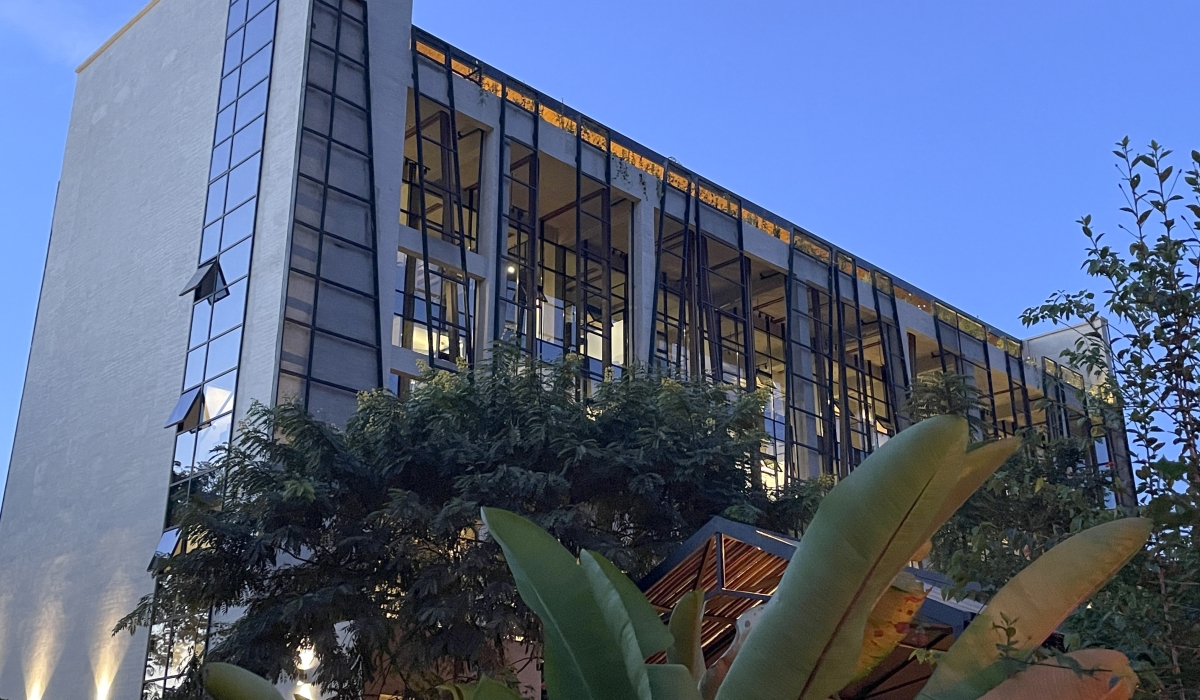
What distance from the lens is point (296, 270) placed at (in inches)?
874

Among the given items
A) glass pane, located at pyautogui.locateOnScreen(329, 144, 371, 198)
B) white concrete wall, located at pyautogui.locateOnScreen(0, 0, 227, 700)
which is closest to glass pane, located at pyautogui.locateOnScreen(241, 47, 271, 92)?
white concrete wall, located at pyautogui.locateOnScreen(0, 0, 227, 700)

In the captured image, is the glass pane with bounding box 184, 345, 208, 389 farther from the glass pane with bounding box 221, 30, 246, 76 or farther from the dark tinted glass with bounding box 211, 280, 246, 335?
the glass pane with bounding box 221, 30, 246, 76

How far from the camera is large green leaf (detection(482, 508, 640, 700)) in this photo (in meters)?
4.96

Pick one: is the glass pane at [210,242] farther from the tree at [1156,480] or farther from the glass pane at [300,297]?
the tree at [1156,480]

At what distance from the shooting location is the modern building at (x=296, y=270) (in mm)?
22531

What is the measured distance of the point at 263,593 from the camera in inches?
635

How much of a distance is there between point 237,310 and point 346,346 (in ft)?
7.31

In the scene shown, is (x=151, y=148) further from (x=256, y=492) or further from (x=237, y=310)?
(x=256, y=492)

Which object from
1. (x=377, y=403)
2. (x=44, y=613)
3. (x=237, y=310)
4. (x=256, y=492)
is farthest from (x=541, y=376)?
(x=44, y=613)

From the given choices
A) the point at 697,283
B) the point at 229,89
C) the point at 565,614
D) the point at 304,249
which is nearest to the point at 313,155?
the point at 304,249

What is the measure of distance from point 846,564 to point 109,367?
2436 centimetres

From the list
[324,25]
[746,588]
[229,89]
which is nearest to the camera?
[746,588]

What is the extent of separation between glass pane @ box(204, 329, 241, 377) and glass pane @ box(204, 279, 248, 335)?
20cm

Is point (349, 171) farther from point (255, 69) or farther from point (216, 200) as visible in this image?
point (255, 69)
